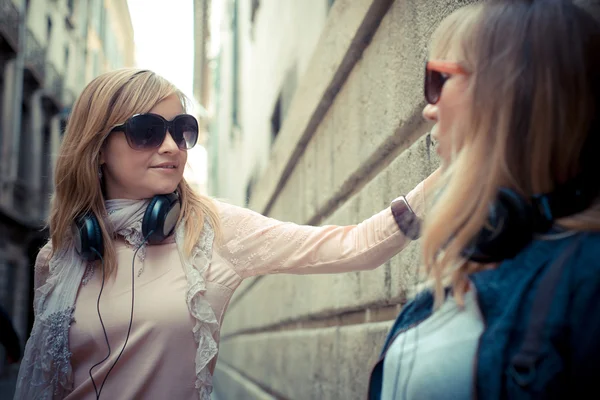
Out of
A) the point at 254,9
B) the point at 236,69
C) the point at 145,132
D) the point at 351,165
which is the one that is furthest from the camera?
the point at 236,69

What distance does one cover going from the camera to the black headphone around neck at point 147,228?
225 cm

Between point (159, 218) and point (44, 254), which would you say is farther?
point (44, 254)

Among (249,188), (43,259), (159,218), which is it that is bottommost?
(249,188)

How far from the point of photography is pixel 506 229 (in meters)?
1.17

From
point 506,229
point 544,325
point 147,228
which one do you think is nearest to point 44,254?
point 147,228

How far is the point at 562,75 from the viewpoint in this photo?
47.3 inches

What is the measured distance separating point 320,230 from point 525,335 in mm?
1260

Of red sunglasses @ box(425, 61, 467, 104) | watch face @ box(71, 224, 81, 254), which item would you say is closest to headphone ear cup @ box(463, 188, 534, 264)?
red sunglasses @ box(425, 61, 467, 104)

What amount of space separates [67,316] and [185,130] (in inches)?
26.3

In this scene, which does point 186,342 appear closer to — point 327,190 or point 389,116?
point 389,116

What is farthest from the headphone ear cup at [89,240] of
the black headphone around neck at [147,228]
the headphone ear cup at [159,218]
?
the headphone ear cup at [159,218]

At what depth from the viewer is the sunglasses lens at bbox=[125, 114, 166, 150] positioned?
90.9 inches

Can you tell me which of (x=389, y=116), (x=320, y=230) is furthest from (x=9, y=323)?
(x=389, y=116)

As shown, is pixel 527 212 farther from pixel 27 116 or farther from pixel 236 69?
pixel 27 116
